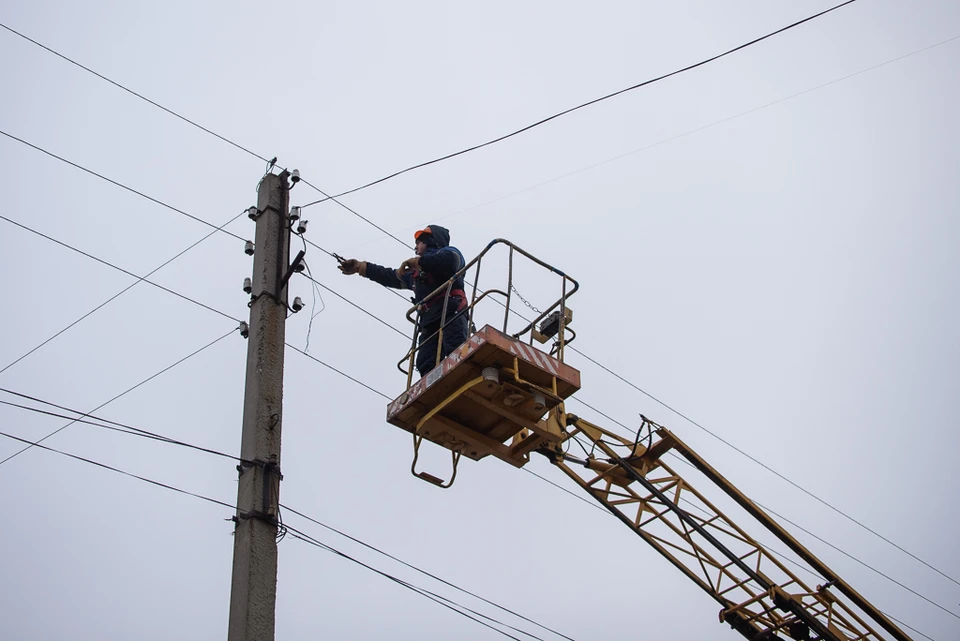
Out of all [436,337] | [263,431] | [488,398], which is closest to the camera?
[263,431]

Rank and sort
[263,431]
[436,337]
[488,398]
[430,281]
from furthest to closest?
[430,281] < [436,337] < [488,398] < [263,431]

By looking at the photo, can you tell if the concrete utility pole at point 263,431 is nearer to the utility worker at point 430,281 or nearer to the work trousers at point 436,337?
the utility worker at point 430,281

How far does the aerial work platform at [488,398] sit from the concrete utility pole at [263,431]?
1.38 metres

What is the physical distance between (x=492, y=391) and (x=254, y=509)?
2218 millimetres

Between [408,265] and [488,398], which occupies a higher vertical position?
[408,265]

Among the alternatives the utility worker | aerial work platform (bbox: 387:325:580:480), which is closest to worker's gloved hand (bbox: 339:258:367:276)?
the utility worker

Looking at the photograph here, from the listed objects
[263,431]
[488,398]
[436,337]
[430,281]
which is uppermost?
[430,281]

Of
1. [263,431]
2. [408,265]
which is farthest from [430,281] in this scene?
[263,431]

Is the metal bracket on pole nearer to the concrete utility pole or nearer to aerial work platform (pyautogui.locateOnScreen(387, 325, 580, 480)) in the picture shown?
the concrete utility pole

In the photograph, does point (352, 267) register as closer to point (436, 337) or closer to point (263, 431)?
point (436, 337)

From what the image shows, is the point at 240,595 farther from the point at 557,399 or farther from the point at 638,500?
the point at 638,500

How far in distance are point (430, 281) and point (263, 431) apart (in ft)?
8.02

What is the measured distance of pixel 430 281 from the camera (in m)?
9.43

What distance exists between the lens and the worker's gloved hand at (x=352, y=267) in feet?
31.2
